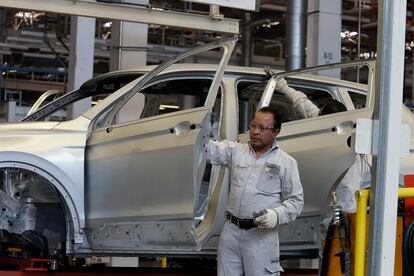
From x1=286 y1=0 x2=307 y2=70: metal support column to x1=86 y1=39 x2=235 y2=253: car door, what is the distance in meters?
5.86

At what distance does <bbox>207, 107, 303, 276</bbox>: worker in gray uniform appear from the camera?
4727 millimetres

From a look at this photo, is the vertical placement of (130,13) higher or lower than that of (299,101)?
higher

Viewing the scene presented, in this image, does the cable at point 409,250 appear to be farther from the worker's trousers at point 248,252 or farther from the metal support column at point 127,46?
the metal support column at point 127,46

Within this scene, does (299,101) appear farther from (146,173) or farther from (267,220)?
(267,220)

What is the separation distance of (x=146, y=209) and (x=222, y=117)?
0.91 metres

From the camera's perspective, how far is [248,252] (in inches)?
186

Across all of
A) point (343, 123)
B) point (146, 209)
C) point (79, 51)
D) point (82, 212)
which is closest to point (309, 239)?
point (343, 123)

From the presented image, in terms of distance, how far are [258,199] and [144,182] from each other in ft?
2.86

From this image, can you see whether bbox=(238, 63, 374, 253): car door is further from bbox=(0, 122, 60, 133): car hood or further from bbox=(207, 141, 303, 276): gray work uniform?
→ bbox=(0, 122, 60, 133): car hood

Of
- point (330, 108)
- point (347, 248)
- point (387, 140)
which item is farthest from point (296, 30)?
point (387, 140)

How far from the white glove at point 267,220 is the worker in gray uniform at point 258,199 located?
83mm

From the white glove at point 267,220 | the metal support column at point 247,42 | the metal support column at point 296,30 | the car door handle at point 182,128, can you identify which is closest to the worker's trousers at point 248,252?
the white glove at point 267,220

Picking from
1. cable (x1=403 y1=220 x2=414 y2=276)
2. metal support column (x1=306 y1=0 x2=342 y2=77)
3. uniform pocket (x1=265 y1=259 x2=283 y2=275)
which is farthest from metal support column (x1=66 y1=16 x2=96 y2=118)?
cable (x1=403 y1=220 x2=414 y2=276)

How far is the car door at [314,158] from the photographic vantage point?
5.56m
